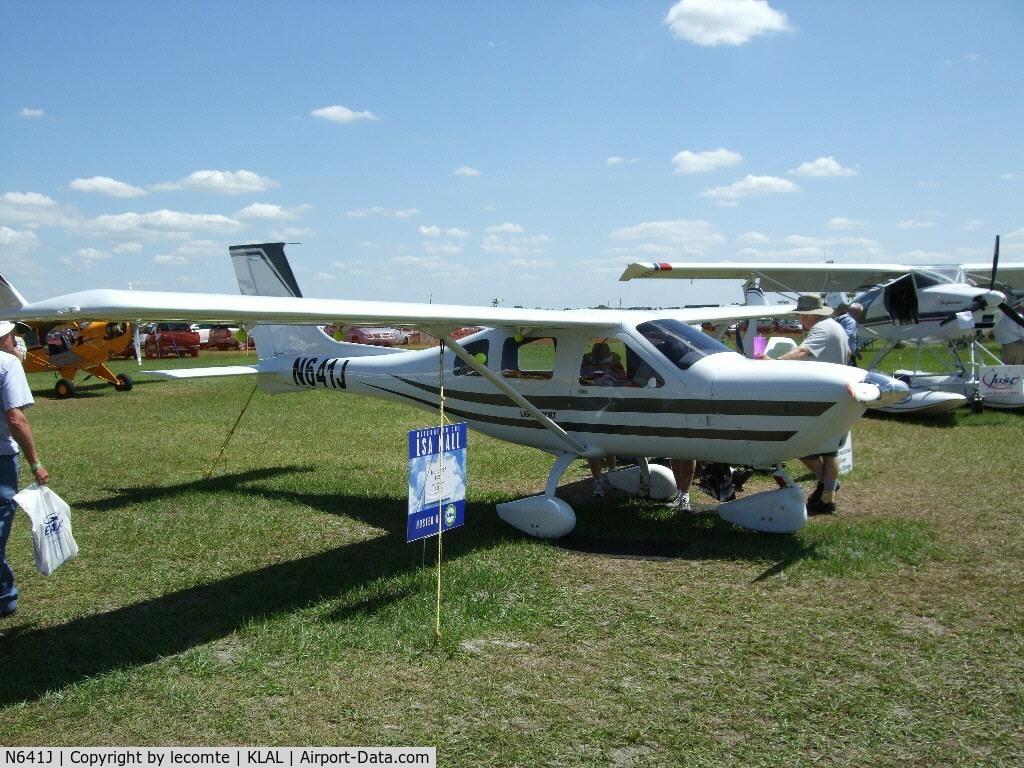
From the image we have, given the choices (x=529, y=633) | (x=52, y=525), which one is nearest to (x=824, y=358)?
(x=529, y=633)

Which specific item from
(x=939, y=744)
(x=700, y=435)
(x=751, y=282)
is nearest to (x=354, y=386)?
(x=700, y=435)

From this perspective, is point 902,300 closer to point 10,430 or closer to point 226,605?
point 226,605

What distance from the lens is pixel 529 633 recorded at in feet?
15.6

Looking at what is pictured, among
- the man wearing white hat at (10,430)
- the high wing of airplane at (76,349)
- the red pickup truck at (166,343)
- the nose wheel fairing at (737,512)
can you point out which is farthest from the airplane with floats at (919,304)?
the red pickup truck at (166,343)

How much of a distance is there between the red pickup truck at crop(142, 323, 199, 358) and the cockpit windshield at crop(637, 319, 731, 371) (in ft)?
117

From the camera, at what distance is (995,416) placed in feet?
44.4

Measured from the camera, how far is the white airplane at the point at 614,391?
19.8ft

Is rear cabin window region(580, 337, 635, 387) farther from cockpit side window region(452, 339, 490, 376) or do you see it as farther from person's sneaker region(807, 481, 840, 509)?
person's sneaker region(807, 481, 840, 509)

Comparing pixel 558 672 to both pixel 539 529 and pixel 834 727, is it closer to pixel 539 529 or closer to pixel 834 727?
pixel 834 727

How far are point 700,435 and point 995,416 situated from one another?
32.2 ft

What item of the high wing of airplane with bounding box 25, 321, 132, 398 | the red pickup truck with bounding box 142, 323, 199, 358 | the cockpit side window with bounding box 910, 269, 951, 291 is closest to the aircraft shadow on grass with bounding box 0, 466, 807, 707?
the cockpit side window with bounding box 910, 269, 951, 291

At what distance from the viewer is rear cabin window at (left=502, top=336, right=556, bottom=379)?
7.53m

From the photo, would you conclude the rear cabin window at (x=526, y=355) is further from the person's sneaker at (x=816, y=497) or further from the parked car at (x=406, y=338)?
the parked car at (x=406, y=338)

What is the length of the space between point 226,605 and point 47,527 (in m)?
1.26
